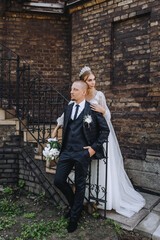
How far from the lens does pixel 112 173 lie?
11.1ft

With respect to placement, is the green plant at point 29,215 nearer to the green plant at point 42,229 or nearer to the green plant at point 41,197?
the green plant at point 42,229

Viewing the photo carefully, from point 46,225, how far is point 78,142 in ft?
4.15

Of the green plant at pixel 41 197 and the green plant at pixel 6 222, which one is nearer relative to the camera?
the green plant at pixel 6 222

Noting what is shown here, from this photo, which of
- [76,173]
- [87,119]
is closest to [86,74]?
[87,119]

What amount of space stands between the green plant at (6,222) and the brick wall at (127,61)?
8.94ft

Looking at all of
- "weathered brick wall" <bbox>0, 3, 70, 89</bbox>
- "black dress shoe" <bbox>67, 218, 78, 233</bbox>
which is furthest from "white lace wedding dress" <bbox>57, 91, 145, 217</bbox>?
"weathered brick wall" <bbox>0, 3, 70, 89</bbox>

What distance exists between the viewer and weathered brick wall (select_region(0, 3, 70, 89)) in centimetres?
607

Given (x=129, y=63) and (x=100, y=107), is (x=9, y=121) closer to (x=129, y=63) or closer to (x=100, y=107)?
(x=100, y=107)

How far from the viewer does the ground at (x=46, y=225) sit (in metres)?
2.77

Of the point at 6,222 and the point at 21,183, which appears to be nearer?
the point at 6,222

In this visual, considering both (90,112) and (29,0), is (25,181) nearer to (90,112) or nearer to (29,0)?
(90,112)

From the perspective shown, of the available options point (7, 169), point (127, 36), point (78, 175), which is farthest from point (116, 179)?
point (127, 36)

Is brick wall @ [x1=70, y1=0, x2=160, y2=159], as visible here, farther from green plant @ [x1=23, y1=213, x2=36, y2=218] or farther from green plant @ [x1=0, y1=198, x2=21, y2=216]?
green plant @ [x1=0, y1=198, x2=21, y2=216]

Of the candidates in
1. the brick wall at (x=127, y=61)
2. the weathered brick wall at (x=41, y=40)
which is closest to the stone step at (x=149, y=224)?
the brick wall at (x=127, y=61)
